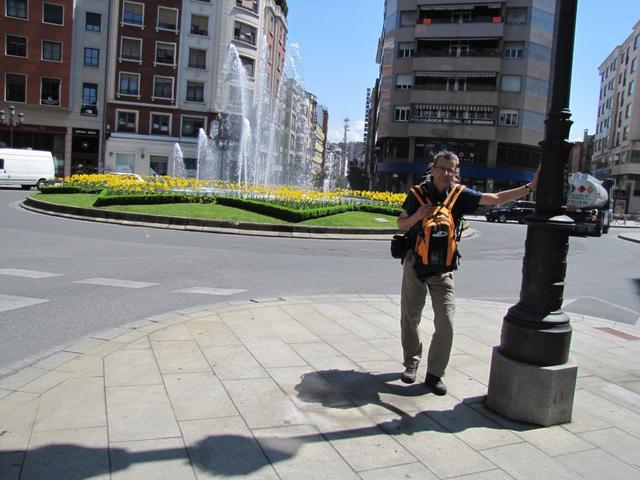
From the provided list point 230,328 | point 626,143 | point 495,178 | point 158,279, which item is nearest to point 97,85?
point 495,178

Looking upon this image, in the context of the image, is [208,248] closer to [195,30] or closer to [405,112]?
[195,30]

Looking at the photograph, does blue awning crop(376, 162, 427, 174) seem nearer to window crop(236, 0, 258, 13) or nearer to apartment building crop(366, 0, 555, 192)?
apartment building crop(366, 0, 555, 192)

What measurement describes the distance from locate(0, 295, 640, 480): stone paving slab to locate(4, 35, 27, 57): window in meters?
48.9

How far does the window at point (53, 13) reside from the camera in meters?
46.6

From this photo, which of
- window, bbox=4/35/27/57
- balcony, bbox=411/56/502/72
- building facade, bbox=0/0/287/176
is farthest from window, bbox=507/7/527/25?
window, bbox=4/35/27/57

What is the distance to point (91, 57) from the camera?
48.3 meters

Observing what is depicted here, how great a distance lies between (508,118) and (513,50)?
633cm

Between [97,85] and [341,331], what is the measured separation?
4877 cm

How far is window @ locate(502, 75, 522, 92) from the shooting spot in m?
52.9

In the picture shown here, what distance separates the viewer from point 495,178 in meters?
→ 52.2

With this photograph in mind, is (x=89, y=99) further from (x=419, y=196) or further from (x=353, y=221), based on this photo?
(x=419, y=196)

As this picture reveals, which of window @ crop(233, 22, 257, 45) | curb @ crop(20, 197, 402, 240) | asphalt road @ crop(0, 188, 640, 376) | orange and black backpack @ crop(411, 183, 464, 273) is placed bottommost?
asphalt road @ crop(0, 188, 640, 376)

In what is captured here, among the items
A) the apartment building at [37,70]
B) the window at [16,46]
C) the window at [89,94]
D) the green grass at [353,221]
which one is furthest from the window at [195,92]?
the green grass at [353,221]

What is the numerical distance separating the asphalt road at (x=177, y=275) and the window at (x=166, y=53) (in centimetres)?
3563
